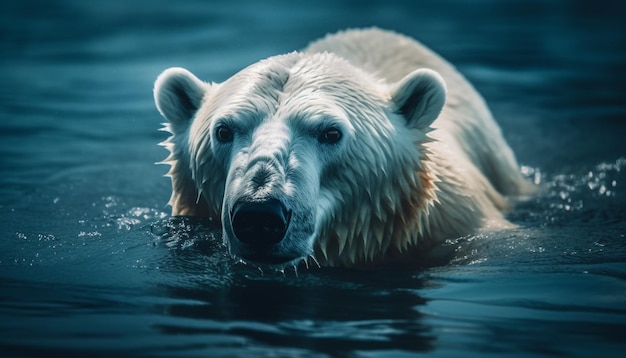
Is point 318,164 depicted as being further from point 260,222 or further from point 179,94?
point 179,94

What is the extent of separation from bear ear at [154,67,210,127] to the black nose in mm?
1349

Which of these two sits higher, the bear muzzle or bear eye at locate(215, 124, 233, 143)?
bear eye at locate(215, 124, 233, 143)

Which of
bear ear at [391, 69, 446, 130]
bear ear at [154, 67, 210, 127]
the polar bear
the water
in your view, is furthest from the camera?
bear ear at [154, 67, 210, 127]

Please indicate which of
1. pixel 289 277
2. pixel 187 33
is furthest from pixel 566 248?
pixel 187 33

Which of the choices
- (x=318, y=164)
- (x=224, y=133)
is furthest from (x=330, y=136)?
(x=224, y=133)

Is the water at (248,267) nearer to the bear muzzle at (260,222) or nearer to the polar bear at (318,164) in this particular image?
the polar bear at (318,164)

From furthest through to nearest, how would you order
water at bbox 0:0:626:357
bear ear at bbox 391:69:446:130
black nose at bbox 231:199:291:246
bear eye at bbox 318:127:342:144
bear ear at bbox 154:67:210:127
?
bear ear at bbox 154:67:210:127, bear ear at bbox 391:69:446:130, bear eye at bbox 318:127:342:144, black nose at bbox 231:199:291:246, water at bbox 0:0:626:357

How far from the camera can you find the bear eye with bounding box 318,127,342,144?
4.81m

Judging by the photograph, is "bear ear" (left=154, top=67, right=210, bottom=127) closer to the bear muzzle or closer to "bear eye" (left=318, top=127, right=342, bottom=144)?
"bear eye" (left=318, top=127, right=342, bottom=144)

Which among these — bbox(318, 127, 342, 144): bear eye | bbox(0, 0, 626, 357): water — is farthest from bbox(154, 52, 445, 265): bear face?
bbox(0, 0, 626, 357): water

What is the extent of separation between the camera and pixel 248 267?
5.06 m

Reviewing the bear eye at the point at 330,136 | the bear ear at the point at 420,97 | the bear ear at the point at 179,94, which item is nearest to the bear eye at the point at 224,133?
A: the bear eye at the point at 330,136

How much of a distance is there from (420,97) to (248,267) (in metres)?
1.26

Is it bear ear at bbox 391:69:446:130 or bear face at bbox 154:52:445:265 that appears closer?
bear face at bbox 154:52:445:265
